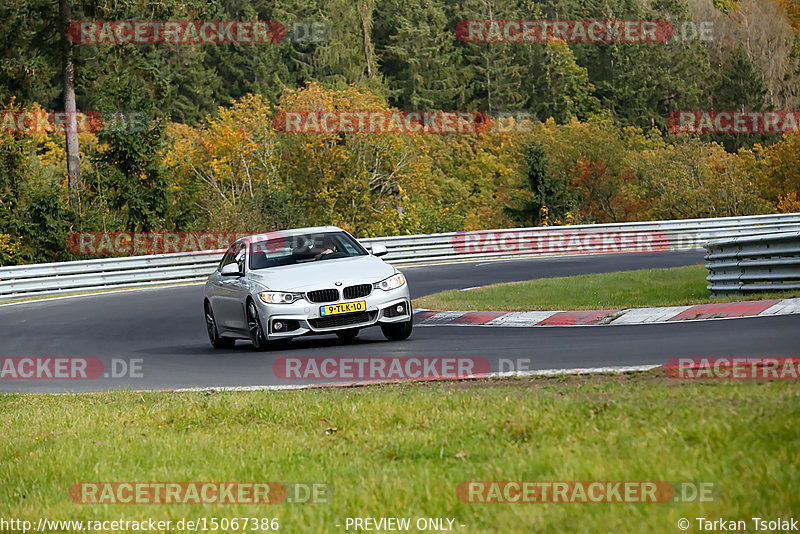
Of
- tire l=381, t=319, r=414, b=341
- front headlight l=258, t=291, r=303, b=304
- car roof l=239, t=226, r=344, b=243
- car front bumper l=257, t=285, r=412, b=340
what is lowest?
tire l=381, t=319, r=414, b=341

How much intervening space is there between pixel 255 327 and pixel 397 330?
73.6 inches

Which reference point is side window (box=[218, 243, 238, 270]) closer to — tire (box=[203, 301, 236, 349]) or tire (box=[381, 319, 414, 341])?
tire (box=[203, 301, 236, 349])

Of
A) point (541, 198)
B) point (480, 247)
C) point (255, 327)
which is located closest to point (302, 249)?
point (255, 327)

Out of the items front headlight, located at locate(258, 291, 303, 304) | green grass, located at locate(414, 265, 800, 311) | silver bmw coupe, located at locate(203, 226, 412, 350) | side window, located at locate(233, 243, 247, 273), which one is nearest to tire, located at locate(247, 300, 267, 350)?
silver bmw coupe, located at locate(203, 226, 412, 350)

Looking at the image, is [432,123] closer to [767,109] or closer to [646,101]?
[646,101]

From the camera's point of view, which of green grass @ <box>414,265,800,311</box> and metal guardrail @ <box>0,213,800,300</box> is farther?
metal guardrail @ <box>0,213,800,300</box>

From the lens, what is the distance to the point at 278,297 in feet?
46.1

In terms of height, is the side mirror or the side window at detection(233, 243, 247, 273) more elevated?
the side window at detection(233, 243, 247, 273)

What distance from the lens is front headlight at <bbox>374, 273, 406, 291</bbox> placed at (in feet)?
46.2

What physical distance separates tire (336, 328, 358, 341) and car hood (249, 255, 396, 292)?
0.69m

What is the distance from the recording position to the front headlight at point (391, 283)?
46.2ft

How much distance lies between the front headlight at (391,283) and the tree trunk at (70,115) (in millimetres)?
32342

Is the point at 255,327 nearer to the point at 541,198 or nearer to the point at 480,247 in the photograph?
the point at 480,247

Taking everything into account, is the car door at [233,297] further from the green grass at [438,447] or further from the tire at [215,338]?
the green grass at [438,447]
